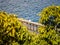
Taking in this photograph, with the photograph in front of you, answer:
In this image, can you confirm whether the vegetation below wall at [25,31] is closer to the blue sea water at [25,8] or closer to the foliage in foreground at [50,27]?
the foliage in foreground at [50,27]

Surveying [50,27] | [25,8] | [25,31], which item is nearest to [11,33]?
[25,31]

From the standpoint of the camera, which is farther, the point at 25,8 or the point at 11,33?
the point at 25,8

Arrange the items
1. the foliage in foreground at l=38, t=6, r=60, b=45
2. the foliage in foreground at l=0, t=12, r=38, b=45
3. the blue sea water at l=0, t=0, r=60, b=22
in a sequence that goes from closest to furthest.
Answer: the foliage in foreground at l=0, t=12, r=38, b=45 < the foliage in foreground at l=38, t=6, r=60, b=45 < the blue sea water at l=0, t=0, r=60, b=22

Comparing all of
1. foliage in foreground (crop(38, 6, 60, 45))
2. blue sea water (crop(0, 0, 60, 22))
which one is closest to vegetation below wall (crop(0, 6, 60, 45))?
foliage in foreground (crop(38, 6, 60, 45))

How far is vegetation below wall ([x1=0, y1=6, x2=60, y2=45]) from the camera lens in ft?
13.8

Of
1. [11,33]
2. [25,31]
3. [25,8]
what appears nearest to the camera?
[11,33]

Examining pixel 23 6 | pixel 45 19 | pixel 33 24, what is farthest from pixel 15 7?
pixel 45 19

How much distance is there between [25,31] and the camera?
4.40m

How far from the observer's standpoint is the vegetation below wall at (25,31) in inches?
166

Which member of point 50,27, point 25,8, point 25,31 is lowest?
point 25,8

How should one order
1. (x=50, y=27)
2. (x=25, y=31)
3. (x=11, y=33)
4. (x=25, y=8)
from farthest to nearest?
(x=25, y=8), (x=50, y=27), (x=25, y=31), (x=11, y=33)

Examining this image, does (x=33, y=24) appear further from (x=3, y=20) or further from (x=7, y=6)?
(x=7, y=6)

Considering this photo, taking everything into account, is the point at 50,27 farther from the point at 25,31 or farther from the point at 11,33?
the point at 11,33

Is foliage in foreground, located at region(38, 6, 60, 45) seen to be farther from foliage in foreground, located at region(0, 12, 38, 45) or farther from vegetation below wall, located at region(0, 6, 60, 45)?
foliage in foreground, located at region(0, 12, 38, 45)
